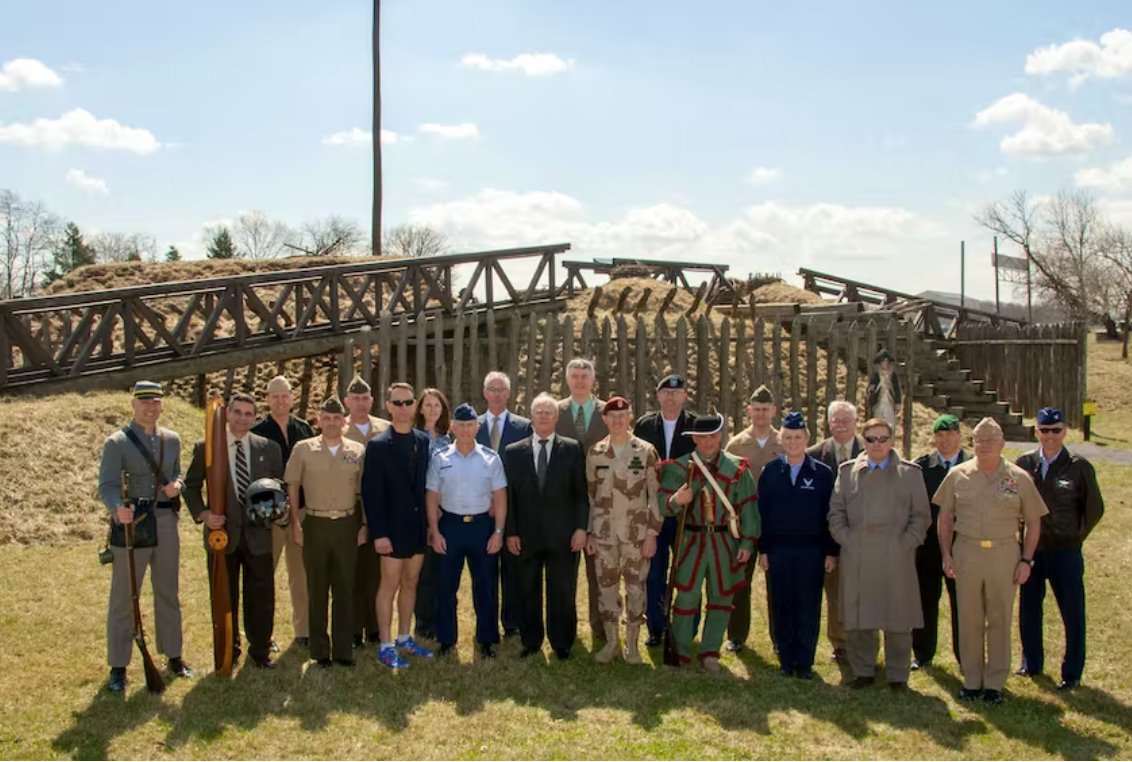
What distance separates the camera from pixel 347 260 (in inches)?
759

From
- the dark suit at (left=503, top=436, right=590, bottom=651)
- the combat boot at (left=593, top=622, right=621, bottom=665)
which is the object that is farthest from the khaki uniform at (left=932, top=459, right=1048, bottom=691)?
the dark suit at (left=503, top=436, right=590, bottom=651)

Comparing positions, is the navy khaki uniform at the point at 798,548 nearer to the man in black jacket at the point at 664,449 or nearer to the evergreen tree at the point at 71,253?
the man in black jacket at the point at 664,449

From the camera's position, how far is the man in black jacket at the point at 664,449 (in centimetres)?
636

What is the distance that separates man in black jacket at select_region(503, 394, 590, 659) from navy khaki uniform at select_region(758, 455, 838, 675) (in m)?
1.18

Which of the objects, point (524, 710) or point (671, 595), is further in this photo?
point (671, 595)

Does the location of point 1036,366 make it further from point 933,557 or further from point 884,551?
point 884,551

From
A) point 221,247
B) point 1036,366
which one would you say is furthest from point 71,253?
point 1036,366

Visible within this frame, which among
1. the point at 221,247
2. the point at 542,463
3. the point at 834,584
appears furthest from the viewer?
the point at 221,247

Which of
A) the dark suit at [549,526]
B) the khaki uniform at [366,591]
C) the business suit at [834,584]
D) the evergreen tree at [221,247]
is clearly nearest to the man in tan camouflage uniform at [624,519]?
the dark suit at [549,526]

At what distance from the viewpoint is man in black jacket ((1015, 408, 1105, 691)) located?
18.3 ft

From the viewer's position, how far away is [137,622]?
17.6 ft

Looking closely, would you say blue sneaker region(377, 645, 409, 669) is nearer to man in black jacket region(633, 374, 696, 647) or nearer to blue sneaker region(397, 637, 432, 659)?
blue sneaker region(397, 637, 432, 659)

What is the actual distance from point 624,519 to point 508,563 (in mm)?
888

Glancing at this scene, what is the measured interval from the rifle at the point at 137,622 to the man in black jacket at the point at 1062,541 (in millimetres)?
5033
